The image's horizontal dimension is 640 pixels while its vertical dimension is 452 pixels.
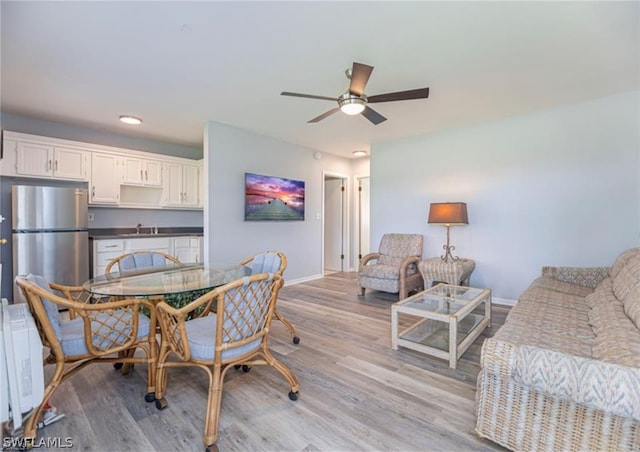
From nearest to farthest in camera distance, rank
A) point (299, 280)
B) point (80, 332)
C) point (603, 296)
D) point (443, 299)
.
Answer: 1. point (80, 332)
2. point (603, 296)
3. point (443, 299)
4. point (299, 280)

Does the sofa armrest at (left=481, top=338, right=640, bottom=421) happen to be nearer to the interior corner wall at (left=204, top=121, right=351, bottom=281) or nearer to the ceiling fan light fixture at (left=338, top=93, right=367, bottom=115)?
the ceiling fan light fixture at (left=338, top=93, right=367, bottom=115)

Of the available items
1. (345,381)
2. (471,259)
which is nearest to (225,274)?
(345,381)

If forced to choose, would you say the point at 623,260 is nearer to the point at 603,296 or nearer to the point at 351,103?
the point at 603,296

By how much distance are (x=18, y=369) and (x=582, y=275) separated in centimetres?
433

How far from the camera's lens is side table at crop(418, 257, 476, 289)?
12.1ft

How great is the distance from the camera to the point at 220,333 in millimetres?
1571

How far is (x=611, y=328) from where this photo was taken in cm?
169

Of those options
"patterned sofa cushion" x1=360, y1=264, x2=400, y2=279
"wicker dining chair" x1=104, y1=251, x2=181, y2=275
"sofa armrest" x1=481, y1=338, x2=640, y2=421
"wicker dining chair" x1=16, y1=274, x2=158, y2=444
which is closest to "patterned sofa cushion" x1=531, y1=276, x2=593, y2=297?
"patterned sofa cushion" x1=360, y1=264, x2=400, y2=279

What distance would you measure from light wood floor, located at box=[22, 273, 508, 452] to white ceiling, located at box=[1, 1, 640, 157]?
2425 millimetres

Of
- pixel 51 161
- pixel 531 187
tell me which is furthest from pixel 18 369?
pixel 531 187

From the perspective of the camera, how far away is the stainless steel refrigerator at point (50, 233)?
3.36 m

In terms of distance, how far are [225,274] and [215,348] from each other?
0.96m

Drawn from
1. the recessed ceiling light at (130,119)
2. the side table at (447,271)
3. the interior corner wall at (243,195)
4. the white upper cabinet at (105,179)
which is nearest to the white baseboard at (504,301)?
the side table at (447,271)

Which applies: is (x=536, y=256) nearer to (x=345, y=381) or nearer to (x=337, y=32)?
(x=345, y=381)
